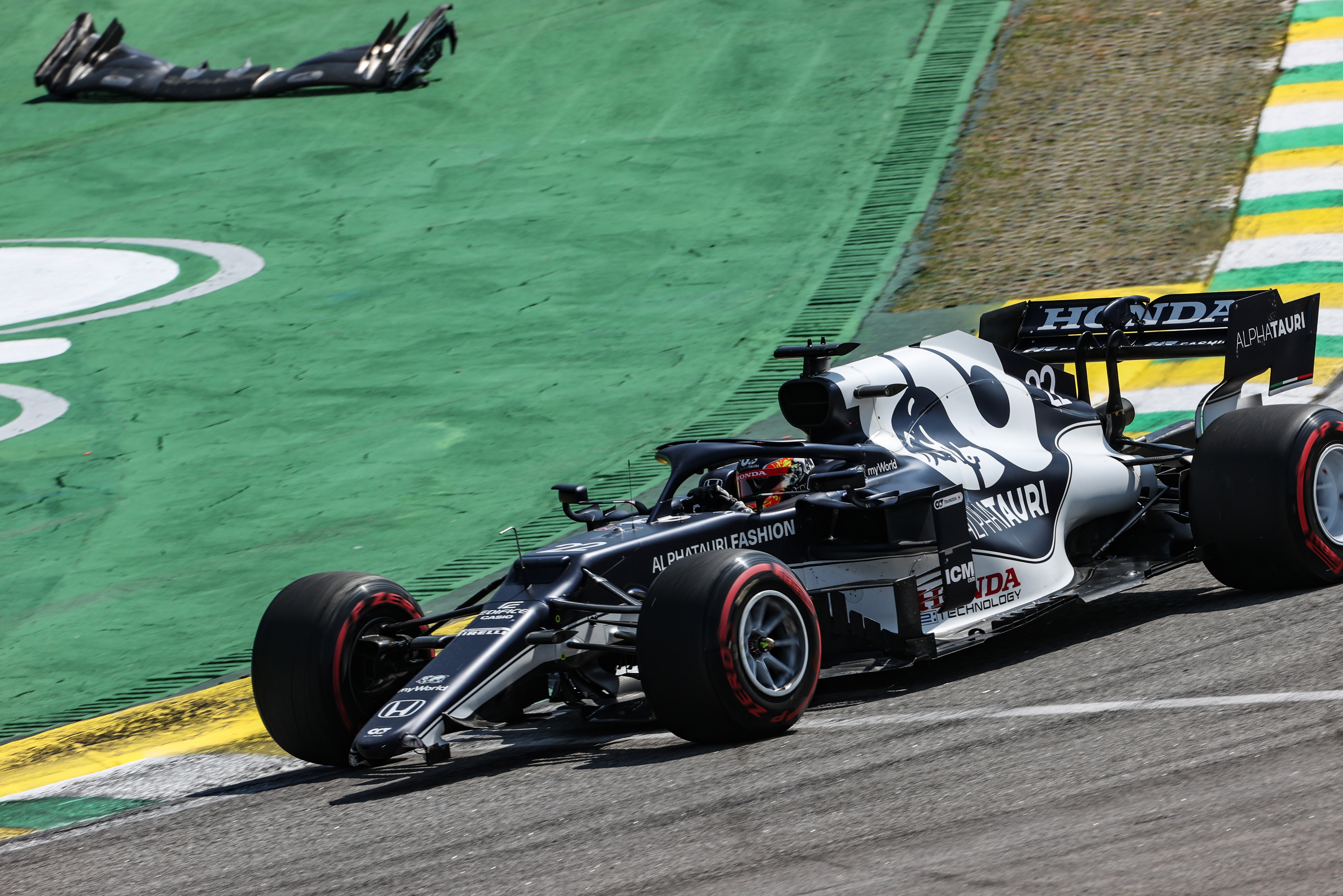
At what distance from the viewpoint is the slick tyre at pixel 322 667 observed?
715 centimetres

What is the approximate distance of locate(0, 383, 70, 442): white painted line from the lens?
13.8 meters

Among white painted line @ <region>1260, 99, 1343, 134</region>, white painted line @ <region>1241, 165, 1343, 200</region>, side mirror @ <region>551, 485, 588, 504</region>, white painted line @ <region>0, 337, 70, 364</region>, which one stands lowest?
side mirror @ <region>551, 485, 588, 504</region>

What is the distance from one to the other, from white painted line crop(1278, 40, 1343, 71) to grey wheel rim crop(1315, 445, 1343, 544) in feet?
35.2

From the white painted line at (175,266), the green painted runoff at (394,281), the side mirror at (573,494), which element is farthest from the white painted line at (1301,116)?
the side mirror at (573,494)

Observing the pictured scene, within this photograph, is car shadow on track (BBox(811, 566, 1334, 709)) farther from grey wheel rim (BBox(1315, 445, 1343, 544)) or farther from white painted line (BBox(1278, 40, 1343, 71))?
white painted line (BBox(1278, 40, 1343, 71))

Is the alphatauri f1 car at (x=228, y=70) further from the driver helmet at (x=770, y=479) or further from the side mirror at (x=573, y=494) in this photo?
the driver helmet at (x=770, y=479)

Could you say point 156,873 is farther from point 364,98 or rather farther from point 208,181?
point 364,98

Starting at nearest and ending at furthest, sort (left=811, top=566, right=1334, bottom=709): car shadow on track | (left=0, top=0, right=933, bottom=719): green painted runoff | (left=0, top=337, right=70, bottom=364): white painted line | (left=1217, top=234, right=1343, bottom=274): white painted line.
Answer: (left=811, top=566, right=1334, bottom=709): car shadow on track → (left=0, top=0, right=933, bottom=719): green painted runoff → (left=1217, top=234, right=1343, bottom=274): white painted line → (left=0, top=337, right=70, bottom=364): white painted line

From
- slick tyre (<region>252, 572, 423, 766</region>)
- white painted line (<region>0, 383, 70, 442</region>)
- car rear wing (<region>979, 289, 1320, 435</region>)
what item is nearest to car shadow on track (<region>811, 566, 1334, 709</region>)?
car rear wing (<region>979, 289, 1320, 435</region>)

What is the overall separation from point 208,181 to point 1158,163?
37.0ft

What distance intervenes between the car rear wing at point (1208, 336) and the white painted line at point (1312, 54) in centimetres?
938

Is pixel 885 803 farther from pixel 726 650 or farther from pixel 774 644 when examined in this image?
pixel 774 644

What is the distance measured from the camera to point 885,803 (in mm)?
5500

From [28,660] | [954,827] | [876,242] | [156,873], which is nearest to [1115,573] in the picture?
[954,827]
